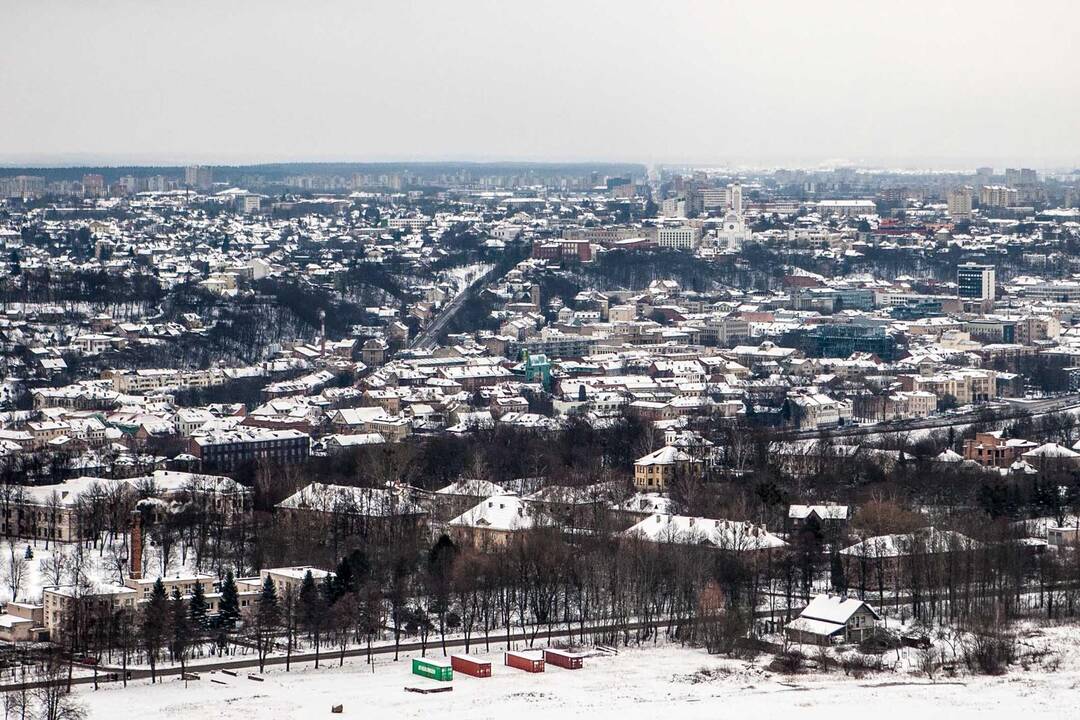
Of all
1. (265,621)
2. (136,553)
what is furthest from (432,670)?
(136,553)

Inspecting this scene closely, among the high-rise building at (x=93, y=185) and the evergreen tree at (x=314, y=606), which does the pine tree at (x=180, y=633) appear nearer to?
the evergreen tree at (x=314, y=606)

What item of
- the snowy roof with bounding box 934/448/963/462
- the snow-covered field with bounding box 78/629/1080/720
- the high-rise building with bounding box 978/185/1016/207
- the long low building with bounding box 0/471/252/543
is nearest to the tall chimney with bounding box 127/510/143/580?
the long low building with bounding box 0/471/252/543

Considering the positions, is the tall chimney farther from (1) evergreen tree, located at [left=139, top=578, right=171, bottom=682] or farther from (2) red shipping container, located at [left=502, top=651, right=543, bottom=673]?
(2) red shipping container, located at [left=502, top=651, right=543, bottom=673]

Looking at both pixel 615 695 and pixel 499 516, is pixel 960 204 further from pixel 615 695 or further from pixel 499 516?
pixel 615 695

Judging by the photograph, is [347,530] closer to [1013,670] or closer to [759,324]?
[1013,670]

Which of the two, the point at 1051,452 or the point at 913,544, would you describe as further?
the point at 1051,452

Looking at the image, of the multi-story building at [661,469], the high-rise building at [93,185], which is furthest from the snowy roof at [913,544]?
the high-rise building at [93,185]
